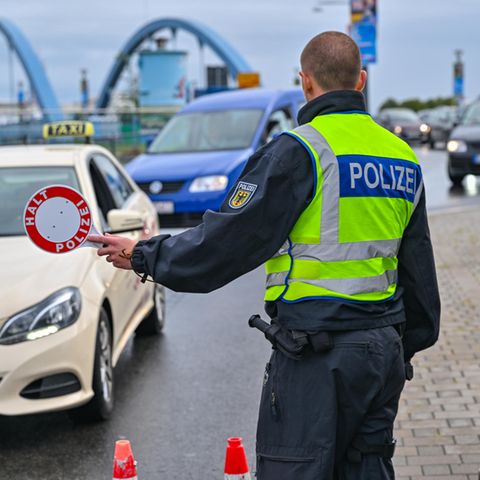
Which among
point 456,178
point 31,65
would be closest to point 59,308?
point 456,178

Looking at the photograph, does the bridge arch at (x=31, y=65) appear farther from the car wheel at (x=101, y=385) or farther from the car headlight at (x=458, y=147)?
the car wheel at (x=101, y=385)

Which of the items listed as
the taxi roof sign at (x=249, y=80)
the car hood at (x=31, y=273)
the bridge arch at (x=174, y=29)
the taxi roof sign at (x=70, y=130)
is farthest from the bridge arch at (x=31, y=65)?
the car hood at (x=31, y=273)


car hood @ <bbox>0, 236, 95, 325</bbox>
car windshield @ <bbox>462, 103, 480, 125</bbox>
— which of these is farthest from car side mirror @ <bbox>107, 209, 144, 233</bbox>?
car windshield @ <bbox>462, 103, 480, 125</bbox>

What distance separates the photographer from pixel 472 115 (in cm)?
2227

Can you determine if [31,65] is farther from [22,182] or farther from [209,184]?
[22,182]

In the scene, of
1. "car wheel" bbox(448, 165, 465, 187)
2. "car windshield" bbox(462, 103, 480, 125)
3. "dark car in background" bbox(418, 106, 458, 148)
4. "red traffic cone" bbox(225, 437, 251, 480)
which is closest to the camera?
"red traffic cone" bbox(225, 437, 251, 480)

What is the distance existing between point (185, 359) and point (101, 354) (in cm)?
172

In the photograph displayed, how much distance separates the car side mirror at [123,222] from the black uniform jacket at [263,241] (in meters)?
3.28

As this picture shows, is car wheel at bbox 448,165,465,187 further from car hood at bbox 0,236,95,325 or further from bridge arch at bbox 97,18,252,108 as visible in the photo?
bridge arch at bbox 97,18,252,108

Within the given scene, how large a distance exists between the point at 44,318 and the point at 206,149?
10.1 meters

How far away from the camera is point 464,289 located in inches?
391

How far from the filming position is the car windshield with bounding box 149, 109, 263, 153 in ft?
50.9

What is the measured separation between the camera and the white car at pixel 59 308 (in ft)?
18.0

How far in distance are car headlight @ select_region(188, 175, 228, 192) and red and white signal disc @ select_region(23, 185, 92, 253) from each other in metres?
10.8
